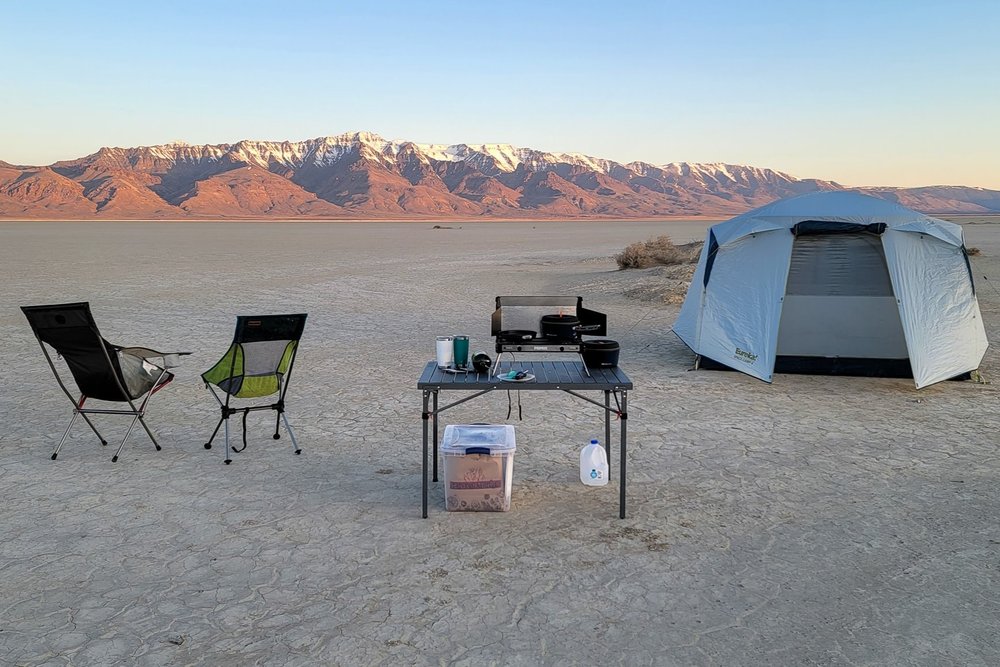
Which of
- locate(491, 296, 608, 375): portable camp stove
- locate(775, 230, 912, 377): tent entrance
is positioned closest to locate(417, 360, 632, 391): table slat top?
locate(491, 296, 608, 375): portable camp stove

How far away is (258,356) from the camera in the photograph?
19.1ft

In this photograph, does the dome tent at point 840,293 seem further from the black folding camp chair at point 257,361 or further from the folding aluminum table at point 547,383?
the black folding camp chair at point 257,361

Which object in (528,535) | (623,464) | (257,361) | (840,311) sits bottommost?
(528,535)

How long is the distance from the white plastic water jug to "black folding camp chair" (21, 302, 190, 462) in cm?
313

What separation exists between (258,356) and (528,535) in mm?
2571

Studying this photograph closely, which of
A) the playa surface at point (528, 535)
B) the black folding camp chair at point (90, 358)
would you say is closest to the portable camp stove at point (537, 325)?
the playa surface at point (528, 535)

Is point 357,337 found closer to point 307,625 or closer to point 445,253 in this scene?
point 307,625

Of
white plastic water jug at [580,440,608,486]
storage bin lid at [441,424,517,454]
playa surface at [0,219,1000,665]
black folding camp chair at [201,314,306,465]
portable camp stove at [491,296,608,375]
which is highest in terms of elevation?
portable camp stove at [491,296,608,375]

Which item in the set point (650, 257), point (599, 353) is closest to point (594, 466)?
point (599, 353)

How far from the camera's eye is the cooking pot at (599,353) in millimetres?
4852

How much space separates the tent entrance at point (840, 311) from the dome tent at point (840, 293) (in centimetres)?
1

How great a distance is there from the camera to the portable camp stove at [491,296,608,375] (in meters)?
4.96

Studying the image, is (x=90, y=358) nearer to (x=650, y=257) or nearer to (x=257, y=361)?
(x=257, y=361)

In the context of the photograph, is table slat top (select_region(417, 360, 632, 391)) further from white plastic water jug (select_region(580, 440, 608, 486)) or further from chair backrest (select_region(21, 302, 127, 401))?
chair backrest (select_region(21, 302, 127, 401))
